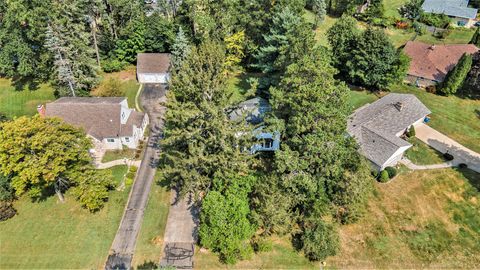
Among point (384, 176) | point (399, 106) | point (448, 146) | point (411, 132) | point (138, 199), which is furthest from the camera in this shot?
point (399, 106)

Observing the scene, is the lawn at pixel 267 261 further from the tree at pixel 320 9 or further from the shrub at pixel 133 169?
the tree at pixel 320 9

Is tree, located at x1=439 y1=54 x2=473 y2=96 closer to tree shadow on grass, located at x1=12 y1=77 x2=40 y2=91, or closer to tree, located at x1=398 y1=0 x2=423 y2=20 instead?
tree, located at x1=398 y1=0 x2=423 y2=20

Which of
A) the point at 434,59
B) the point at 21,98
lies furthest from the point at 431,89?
the point at 21,98

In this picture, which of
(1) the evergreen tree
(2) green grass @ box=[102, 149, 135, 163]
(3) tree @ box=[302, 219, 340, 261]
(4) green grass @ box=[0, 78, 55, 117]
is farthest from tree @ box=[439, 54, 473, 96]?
(4) green grass @ box=[0, 78, 55, 117]

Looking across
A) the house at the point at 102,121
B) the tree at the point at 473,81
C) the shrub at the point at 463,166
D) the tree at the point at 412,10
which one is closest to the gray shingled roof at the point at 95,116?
the house at the point at 102,121

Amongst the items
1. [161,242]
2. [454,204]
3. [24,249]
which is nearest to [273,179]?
[161,242]

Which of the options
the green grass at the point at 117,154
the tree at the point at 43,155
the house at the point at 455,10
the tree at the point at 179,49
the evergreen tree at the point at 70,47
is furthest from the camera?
the house at the point at 455,10

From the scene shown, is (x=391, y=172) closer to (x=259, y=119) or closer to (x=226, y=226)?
(x=259, y=119)
